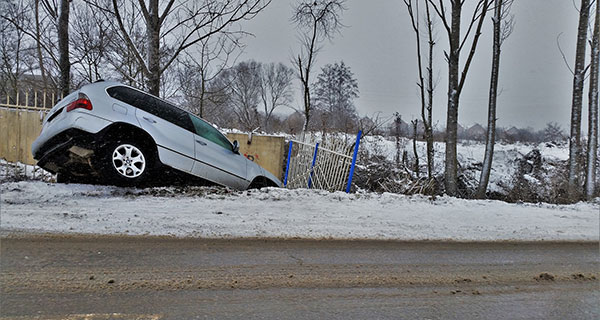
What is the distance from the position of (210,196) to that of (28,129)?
5.81 m

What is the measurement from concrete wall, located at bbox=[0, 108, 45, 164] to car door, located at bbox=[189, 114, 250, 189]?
15.1 feet

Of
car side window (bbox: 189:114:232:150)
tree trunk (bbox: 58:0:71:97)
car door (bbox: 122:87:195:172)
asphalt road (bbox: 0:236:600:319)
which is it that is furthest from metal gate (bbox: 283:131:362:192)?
tree trunk (bbox: 58:0:71:97)

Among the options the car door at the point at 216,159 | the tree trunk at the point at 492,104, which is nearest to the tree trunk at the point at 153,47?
the car door at the point at 216,159

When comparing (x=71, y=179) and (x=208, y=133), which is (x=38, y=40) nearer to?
(x=71, y=179)

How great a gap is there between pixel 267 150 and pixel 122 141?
4.84 m

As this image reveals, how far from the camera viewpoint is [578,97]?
366 inches

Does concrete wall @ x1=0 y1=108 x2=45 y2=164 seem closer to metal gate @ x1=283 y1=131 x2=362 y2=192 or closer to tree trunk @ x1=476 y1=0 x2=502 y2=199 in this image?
metal gate @ x1=283 y1=131 x2=362 y2=192

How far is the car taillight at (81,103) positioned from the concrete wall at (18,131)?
4.21m

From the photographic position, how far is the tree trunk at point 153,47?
7.69 meters

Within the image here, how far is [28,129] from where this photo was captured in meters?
7.80

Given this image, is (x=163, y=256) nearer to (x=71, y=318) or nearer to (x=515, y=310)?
(x=71, y=318)

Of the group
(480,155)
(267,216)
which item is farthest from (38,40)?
(480,155)

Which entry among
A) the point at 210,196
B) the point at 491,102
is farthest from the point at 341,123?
the point at 210,196

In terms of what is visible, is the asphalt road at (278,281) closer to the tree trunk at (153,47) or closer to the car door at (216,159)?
the car door at (216,159)
